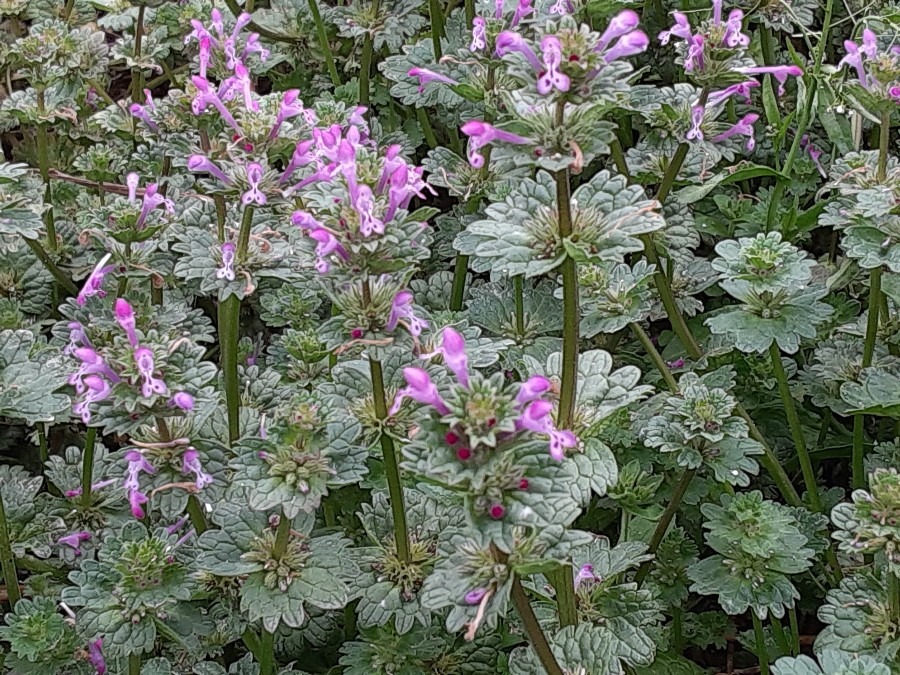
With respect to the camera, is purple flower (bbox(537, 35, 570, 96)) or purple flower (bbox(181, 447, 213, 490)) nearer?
purple flower (bbox(537, 35, 570, 96))

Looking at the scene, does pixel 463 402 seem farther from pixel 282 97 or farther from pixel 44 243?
pixel 44 243

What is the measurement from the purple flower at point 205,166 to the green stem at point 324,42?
156 cm

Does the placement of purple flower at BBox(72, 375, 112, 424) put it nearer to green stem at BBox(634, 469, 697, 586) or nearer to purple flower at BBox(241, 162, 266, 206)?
purple flower at BBox(241, 162, 266, 206)

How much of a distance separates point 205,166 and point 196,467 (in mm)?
633

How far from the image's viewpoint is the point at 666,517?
2.56 m

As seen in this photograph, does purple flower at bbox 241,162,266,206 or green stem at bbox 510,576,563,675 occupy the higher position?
purple flower at bbox 241,162,266,206

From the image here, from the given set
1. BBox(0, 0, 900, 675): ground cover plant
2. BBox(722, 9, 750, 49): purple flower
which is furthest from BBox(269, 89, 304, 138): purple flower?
BBox(722, 9, 750, 49): purple flower

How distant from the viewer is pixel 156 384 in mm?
1931

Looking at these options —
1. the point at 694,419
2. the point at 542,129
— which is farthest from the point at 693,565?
the point at 542,129

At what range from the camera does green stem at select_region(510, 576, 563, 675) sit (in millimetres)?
1797

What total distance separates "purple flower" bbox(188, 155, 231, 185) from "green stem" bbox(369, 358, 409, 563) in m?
0.54

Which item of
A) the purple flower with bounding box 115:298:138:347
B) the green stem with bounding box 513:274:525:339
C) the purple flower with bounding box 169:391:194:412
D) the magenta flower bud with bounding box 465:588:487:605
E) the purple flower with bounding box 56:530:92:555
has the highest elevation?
the purple flower with bounding box 115:298:138:347

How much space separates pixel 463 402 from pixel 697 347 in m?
1.51

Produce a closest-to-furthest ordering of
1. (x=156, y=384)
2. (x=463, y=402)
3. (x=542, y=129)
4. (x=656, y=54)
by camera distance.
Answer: (x=463, y=402), (x=542, y=129), (x=156, y=384), (x=656, y=54)
